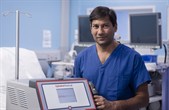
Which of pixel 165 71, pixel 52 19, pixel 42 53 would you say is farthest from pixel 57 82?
pixel 52 19

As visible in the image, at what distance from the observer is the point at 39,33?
4.47 metres

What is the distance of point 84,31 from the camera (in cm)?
352

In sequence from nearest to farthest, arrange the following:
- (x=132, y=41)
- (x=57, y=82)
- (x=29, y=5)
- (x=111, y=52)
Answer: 1. (x=57, y=82)
2. (x=111, y=52)
3. (x=132, y=41)
4. (x=29, y=5)

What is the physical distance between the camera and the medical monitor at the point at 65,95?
1299 mm

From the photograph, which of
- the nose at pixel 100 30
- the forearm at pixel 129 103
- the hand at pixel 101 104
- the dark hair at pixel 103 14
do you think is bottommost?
the forearm at pixel 129 103

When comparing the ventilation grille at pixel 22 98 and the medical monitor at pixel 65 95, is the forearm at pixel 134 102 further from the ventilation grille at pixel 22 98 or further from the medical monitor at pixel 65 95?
the ventilation grille at pixel 22 98

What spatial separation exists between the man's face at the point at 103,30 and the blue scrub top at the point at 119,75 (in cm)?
12

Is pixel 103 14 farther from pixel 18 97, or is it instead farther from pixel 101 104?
pixel 18 97

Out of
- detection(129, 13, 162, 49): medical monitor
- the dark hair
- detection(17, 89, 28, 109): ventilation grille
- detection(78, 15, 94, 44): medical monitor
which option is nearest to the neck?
the dark hair

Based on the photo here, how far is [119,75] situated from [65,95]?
0.37 meters

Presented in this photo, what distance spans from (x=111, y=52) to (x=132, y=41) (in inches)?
59.0

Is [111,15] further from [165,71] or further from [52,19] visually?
[52,19]

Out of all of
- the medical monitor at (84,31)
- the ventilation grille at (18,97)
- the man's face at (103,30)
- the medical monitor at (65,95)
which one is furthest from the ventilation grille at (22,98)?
the medical monitor at (84,31)

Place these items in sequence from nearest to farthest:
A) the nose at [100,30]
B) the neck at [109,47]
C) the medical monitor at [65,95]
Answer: the medical monitor at [65,95]
the nose at [100,30]
the neck at [109,47]
